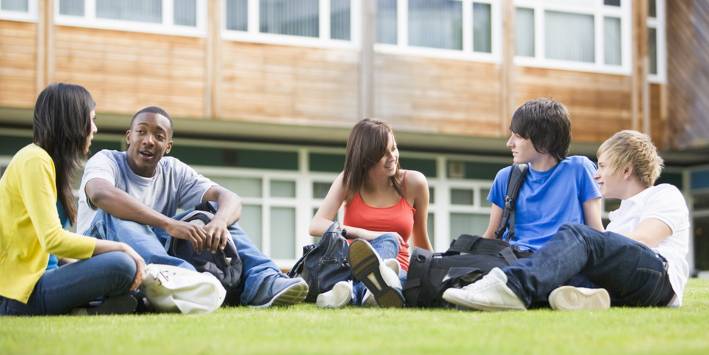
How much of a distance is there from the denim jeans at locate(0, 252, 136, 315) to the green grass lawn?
161 millimetres

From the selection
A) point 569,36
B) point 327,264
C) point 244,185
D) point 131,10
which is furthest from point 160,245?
point 569,36

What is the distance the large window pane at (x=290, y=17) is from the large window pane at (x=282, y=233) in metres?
3.21

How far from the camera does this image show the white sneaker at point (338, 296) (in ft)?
21.1

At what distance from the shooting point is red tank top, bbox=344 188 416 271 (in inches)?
297

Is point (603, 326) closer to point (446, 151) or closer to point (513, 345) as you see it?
point (513, 345)

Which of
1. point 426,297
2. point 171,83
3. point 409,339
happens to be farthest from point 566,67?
point 409,339

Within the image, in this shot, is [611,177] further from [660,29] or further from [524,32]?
[660,29]

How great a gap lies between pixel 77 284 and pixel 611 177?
9.20 ft

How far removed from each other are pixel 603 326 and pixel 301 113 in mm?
13055

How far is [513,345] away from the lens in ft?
13.9

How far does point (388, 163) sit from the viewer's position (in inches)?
294

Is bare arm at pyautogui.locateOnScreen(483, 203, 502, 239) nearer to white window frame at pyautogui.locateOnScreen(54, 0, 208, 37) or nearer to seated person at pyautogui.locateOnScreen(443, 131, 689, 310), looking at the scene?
seated person at pyautogui.locateOnScreen(443, 131, 689, 310)

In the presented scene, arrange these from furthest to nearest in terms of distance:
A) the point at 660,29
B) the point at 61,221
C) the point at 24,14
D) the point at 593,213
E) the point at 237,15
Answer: the point at 660,29 < the point at 237,15 < the point at 24,14 < the point at 593,213 < the point at 61,221

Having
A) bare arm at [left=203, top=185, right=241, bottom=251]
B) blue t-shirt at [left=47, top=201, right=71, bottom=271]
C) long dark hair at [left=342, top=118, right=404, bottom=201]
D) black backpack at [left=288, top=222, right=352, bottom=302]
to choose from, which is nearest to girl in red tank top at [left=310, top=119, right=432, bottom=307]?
long dark hair at [left=342, top=118, right=404, bottom=201]
